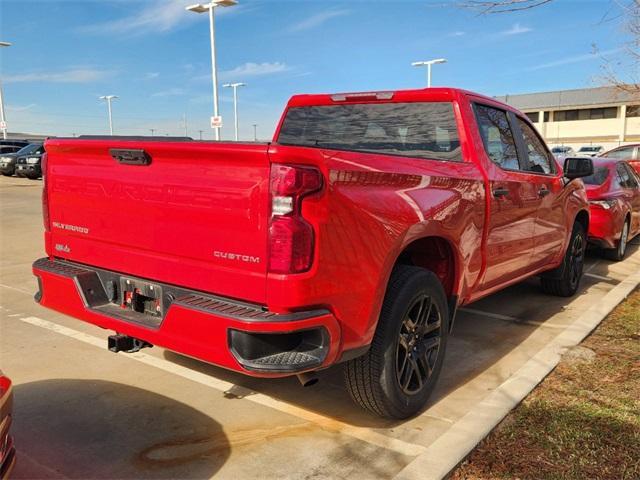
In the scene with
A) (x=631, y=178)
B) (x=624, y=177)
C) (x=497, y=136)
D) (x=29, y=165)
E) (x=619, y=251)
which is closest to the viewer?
(x=497, y=136)

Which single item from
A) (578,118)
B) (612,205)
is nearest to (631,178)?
(612,205)

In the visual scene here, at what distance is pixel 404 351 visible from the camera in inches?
132

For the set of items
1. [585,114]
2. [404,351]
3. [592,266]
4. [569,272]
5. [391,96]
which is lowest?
[592,266]

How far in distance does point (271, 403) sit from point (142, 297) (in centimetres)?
113

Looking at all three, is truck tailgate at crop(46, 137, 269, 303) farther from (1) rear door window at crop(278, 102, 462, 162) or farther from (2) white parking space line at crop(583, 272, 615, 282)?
(2) white parking space line at crop(583, 272, 615, 282)

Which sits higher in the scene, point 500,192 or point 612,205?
point 500,192

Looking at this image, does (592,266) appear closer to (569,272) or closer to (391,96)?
(569,272)

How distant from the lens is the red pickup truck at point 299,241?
2.57 metres

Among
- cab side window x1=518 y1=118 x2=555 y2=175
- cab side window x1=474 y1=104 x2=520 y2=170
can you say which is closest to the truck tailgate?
cab side window x1=474 y1=104 x2=520 y2=170

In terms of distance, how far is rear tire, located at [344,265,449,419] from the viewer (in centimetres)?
313

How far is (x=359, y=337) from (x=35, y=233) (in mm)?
9299

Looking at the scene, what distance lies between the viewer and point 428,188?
3.36m

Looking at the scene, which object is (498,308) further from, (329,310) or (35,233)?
(35,233)

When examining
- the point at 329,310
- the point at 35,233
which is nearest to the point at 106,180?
the point at 329,310
